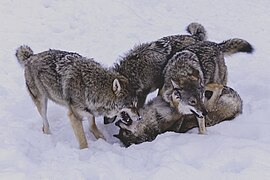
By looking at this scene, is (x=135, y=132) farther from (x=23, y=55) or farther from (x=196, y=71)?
(x=23, y=55)

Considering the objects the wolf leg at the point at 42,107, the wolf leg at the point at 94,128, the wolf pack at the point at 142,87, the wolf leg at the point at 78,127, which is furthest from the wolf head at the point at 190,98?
the wolf leg at the point at 42,107

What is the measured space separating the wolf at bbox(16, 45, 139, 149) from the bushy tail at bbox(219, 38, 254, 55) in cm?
188

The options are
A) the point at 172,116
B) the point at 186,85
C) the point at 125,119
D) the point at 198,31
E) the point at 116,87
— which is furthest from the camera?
the point at 198,31

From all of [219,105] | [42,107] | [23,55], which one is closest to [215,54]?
[219,105]

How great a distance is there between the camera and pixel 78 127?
5980mm

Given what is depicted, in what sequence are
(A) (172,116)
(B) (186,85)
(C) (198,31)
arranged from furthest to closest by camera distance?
(C) (198,31), (A) (172,116), (B) (186,85)

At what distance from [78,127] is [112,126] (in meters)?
0.88

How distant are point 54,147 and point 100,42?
3.72m

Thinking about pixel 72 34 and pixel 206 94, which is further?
pixel 72 34

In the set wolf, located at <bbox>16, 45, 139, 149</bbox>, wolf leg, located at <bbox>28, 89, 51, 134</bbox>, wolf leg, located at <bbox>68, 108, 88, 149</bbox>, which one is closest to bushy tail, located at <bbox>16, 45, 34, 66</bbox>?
wolf, located at <bbox>16, 45, 139, 149</bbox>

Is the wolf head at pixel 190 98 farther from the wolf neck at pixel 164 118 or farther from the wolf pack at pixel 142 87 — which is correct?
the wolf neck at pixel 164 118

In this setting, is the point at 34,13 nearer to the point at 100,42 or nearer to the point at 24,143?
the point at 100,42

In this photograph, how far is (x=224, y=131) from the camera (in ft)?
19.9

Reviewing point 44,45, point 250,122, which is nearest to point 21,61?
point 44,45
